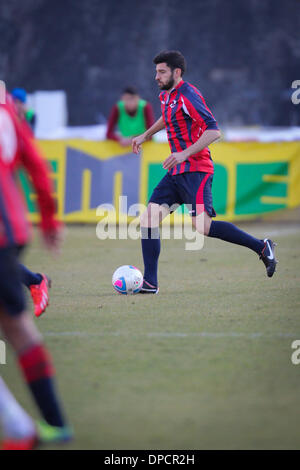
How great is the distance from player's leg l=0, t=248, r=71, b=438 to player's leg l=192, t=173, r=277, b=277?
3.61 m

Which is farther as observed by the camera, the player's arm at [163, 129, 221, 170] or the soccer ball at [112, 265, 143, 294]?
the soccer ball at [112, 265, 143, 294]

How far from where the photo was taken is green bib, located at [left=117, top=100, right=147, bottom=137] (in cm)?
1242

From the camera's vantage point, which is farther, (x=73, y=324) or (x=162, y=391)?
(x=73, y=324)

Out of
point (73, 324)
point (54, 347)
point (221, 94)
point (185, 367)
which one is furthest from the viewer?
point (221, 94)

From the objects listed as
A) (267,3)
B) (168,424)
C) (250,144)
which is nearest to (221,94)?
A: (267,3)

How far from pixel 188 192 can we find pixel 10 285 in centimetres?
372

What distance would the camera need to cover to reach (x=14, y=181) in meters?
3.67

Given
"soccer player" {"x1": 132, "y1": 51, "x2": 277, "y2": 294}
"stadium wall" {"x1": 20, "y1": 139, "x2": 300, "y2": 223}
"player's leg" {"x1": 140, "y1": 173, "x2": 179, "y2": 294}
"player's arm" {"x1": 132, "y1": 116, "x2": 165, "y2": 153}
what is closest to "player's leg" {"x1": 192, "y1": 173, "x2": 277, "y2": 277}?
"soccer player" {"x1": 132, "y1": 51, "x2": 277, "y2": 294}

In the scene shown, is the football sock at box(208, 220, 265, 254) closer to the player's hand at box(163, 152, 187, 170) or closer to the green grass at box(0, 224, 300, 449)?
the green grass at box(0, 224, 300, 449)

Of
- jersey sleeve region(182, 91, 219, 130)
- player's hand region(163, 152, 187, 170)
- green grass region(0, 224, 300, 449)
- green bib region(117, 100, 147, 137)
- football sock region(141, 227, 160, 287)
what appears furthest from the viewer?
green bib region(117, 100, 147, 137)
